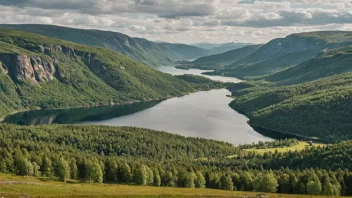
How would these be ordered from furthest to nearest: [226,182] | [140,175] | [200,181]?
[226,182], [200,181], [140,175]

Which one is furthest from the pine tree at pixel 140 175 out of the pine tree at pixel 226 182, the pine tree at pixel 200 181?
the pine tree at pixel 226 182

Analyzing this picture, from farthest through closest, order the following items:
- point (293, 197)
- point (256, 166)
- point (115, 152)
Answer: point (115, 152)
point (256, 166)
point (293, 197)

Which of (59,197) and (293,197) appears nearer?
(59,197)

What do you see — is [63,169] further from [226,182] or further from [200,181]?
[226,182]

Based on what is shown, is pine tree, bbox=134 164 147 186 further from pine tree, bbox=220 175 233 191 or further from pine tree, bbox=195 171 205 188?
pine tree, bbox=220 175 233 191

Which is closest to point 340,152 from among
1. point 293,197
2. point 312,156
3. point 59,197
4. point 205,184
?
point 312,156

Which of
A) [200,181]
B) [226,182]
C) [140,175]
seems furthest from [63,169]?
[226,182]

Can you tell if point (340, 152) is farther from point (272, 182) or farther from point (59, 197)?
point (59, 197)

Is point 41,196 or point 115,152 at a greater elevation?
point 41,196

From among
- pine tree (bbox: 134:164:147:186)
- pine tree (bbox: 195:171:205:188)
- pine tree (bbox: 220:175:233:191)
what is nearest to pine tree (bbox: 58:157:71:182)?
pine tree (bbox: 134:164:147:186)

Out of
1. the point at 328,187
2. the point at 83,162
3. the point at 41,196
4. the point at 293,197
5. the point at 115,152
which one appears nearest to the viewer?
the point at 41,196

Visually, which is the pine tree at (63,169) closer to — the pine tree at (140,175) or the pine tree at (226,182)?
the pine tree at (140,175)
